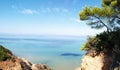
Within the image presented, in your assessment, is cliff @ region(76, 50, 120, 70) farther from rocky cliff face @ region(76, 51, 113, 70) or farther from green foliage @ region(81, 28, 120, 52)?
green foliage @ region(81, 28, 120, 52)

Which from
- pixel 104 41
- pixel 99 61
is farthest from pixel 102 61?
pixel 104 41

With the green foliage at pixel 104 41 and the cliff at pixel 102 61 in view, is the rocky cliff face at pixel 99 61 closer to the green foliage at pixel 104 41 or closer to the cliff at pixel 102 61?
the cliff at pixel 102 61

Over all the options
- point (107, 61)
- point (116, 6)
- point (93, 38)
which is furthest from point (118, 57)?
point (116, 6)

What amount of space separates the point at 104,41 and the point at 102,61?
1.73m

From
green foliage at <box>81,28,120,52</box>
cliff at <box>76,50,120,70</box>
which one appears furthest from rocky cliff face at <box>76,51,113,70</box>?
green foliage at <box>81,28,120,52</box>

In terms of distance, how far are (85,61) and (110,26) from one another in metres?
3.47

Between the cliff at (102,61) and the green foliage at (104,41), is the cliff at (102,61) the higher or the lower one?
the lower one

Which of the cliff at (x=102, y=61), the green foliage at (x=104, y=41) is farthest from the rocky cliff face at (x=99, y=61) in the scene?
the green foliage at (x=104, y=41)

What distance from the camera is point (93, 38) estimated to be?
22.9 metres

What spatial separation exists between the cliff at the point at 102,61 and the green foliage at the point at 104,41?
48 cm

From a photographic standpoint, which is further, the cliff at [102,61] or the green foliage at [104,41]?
the green foliage at [104,41]

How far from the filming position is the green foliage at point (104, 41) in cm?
2202

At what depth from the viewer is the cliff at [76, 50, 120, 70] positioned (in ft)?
70.5

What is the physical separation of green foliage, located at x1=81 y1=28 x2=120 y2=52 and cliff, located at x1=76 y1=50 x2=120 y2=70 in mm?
480
